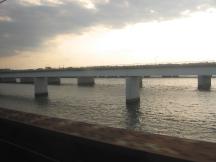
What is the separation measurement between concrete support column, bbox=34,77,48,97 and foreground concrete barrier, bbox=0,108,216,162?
103 m

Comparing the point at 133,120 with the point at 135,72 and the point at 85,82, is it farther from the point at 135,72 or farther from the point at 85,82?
the point at 85,82

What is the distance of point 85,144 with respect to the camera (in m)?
7.72

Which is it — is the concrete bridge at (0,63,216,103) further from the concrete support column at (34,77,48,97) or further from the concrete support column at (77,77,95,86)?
the concrete support column at (77,77,95,86)

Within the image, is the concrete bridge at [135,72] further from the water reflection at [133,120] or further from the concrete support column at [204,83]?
the concrete support column at [204,83]

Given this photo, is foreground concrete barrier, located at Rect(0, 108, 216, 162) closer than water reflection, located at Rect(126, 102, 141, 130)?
Yes

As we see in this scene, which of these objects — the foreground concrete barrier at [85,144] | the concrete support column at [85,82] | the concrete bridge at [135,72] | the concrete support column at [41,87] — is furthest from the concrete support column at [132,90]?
the concrete support column at [85,82]

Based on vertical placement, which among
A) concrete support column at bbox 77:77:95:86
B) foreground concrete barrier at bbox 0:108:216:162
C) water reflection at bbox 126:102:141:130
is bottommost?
water reflection at bbox 126:102:141:130

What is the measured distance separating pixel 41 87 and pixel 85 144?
109823 mm

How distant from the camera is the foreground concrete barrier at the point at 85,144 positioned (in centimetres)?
612

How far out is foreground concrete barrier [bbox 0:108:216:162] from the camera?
6.12m

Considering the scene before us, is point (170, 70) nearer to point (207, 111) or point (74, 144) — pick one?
point (207, 111)

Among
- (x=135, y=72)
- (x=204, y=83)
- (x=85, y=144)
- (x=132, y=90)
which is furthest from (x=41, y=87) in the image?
(x=85, y=144)

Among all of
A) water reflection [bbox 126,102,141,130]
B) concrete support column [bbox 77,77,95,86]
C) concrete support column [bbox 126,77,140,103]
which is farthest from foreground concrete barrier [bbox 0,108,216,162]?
concrete support column [bbox 77,77,95,86]

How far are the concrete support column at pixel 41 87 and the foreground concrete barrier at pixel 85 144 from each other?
103179 millimetres
